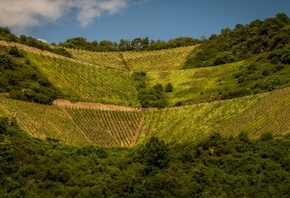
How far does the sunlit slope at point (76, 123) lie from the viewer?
6875 cm

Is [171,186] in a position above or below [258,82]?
below

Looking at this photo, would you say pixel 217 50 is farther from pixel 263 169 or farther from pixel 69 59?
pixel 263 169

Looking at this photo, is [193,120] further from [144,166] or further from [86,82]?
[86,82]

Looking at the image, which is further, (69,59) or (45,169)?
(69,59)

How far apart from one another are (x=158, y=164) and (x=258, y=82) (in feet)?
101

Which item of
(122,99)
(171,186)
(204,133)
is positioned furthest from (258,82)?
(171,186)

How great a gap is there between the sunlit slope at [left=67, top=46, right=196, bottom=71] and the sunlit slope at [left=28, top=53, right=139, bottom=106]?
10.5m

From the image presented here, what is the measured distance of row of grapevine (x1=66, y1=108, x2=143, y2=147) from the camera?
7438 centimetres

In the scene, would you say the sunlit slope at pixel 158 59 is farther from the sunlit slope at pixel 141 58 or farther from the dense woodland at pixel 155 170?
the dense woodland at pixel 155 170

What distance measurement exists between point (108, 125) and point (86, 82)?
56.1ft

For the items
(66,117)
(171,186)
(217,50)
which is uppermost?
(217,50)

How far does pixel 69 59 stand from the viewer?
102 metres

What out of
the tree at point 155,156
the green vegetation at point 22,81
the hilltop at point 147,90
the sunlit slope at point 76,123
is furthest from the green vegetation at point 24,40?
the tree at point 155,156

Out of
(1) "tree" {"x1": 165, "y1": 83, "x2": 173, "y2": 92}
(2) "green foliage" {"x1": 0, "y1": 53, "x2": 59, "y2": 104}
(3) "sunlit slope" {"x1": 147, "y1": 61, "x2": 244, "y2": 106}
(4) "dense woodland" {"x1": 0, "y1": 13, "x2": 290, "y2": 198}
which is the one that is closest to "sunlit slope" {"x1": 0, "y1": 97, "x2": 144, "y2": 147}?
(2) "green foliage" {"x1": 0, "y1": 53, "x2": 59, "y2": 104}
